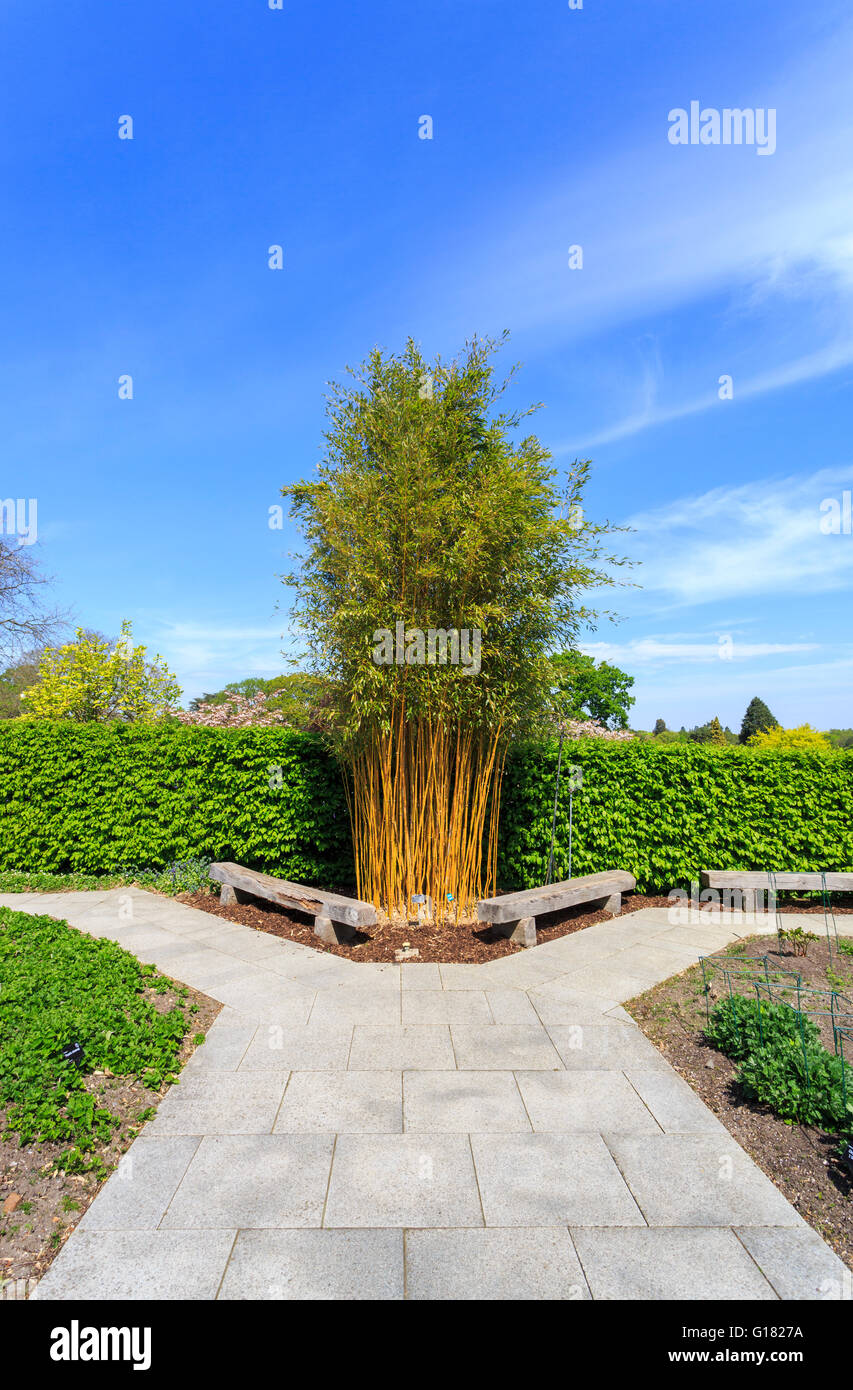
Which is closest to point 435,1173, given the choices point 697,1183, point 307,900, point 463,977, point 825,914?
point 697,1183

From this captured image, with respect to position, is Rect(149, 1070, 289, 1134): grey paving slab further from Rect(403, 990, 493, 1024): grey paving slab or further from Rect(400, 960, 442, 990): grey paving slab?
Rect(400, 960, 442, 990): grey paving slab

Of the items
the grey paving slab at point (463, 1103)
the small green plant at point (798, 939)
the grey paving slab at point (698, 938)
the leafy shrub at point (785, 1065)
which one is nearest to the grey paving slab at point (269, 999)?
the grey paving slab at point (463, 1103)

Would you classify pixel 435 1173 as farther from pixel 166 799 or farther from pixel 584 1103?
pixel 166 799

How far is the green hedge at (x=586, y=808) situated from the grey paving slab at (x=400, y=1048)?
10.8 ft

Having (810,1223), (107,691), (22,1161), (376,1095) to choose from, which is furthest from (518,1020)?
(107,691)

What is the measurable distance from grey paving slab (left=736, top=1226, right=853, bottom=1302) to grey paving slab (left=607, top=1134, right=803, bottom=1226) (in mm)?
58

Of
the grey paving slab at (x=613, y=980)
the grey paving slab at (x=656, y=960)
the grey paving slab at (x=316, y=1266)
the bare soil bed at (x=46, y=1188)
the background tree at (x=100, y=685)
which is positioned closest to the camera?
the grey paving slab at (x=316, y=1266)

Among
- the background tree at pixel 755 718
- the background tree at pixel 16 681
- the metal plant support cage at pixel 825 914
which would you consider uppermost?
the background tree at pixel 16 681

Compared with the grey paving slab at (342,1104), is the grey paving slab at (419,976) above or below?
below

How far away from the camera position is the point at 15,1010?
3.56 metres

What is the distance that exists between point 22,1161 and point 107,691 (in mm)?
10063

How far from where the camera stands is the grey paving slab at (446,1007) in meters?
3.93

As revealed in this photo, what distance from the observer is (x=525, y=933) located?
5410mm

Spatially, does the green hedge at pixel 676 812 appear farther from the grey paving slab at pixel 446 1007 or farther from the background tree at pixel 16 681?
the background tree at pixel 16 681
